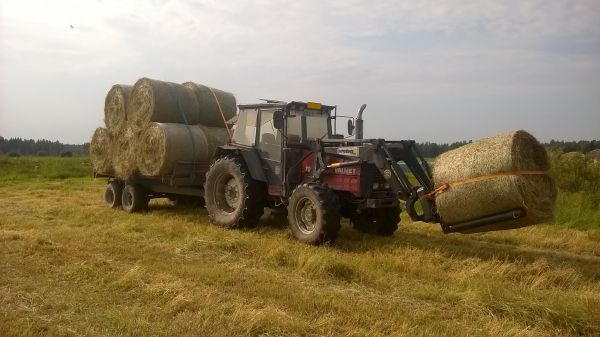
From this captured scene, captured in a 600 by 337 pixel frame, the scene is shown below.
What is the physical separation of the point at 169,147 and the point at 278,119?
8.05 feet

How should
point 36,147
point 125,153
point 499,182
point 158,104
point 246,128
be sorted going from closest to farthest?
point 499,182
point 246,128
point 158,104
point 125,153
point 36,147

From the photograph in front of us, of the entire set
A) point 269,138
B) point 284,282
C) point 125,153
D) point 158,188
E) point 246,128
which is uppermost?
point 246,128

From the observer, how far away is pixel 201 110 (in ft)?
36.6

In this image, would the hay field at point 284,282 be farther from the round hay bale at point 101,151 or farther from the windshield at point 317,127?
the round hay bale at point 101,151

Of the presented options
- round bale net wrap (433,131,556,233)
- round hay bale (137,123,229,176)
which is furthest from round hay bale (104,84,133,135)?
round bale net wrap (433,131,556,233)

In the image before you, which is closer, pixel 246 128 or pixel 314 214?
pixel 314 214

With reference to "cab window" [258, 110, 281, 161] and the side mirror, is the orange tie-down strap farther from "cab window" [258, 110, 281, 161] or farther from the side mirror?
"cab window" [258, 110, 281, 161]

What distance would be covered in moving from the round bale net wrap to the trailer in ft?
16.9

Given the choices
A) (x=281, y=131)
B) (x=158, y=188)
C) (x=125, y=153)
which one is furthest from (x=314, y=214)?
(x=125, y=153)

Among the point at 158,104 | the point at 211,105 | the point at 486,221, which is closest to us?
the point at 486,221

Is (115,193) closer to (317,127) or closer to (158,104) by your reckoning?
(158,104)

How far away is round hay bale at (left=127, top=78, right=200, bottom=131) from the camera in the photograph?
10.2 m

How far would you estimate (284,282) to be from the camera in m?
5.47

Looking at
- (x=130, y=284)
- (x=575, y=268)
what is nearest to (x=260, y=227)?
(x=130, y=284)
